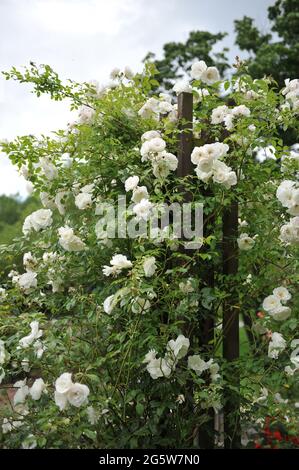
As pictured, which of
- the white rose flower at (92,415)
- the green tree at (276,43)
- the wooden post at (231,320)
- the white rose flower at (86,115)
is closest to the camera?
the white rose flower at (92,415)

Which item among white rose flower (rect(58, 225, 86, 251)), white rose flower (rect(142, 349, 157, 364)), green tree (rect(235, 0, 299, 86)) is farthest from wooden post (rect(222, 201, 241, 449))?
green tree (rect(235, 0, 299, 86))

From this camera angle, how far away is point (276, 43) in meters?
9.35

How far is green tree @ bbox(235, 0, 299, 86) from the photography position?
8984 mm

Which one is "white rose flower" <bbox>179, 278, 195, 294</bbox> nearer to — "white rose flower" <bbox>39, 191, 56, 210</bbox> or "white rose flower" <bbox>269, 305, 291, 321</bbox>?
"white rose flower" <bbox>269, 305, 291, 321</bbox>

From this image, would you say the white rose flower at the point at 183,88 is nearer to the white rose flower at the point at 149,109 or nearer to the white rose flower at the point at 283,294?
the white rose flower at the point at 149,109

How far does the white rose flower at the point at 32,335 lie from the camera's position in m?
2.18

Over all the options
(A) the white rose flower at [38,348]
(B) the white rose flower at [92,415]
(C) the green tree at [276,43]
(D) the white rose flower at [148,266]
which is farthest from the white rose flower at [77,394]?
(C) the green tree at [276,43]

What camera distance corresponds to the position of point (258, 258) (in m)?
2.54

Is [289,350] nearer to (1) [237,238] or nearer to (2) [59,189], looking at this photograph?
(1) [237,238]

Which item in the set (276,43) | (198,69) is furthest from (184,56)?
(198,69)

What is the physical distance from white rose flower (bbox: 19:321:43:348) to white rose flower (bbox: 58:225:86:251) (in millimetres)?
339
